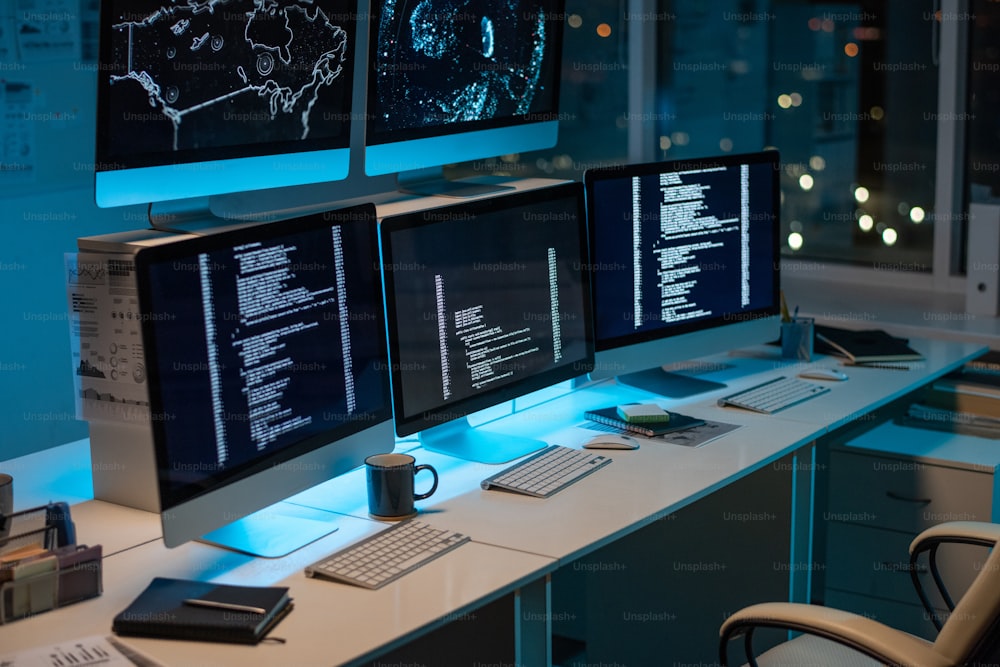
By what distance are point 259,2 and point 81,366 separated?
0.72 meters

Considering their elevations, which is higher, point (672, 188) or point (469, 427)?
point (672, 188)

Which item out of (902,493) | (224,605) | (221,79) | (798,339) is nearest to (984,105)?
(798,339)

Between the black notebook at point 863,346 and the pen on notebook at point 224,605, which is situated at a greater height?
the black notebook at point 863,346

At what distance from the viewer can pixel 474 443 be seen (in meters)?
2.37

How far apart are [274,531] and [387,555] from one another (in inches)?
9.2

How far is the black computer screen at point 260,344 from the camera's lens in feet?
5.62

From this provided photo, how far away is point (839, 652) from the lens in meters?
2.02

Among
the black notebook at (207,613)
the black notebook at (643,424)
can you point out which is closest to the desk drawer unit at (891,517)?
the black notebook at (643,424)

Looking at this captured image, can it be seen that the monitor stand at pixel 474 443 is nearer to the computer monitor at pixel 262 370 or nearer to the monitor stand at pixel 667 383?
the computer monitor at pixel 262 370

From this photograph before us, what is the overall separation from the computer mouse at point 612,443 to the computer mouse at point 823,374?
0.69 metres

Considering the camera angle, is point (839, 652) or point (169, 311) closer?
point (169, 311)

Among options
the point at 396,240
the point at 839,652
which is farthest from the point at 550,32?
the point at 839,652

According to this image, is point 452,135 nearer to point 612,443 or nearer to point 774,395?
point 612,443

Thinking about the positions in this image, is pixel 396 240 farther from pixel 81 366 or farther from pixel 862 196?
pixel 862 196
